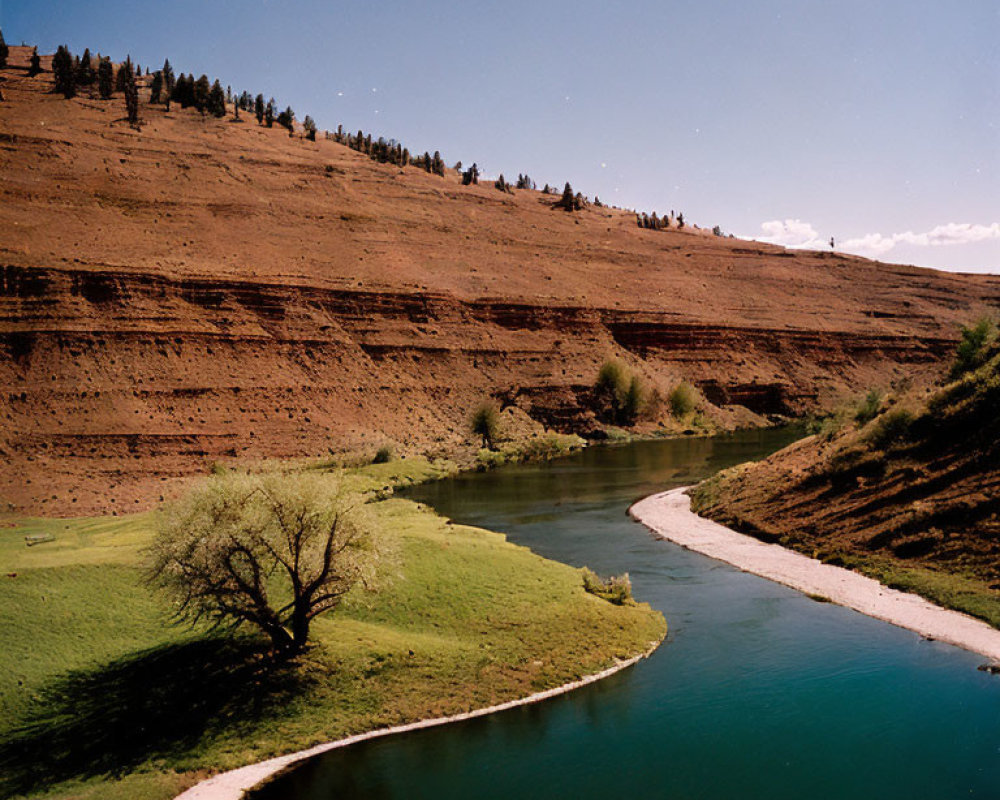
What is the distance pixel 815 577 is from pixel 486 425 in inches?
1597

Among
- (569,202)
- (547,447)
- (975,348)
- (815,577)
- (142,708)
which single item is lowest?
(142,708)

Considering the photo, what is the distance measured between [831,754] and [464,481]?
1541 inches

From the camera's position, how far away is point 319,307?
7175 cm

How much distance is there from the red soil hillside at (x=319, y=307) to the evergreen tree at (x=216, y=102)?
3122 mm

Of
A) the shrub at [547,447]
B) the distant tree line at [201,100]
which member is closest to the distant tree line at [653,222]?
the distant tree line at [201,100]

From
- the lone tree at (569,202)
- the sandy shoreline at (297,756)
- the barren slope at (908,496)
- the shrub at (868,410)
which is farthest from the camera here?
the lone tree at (569,202)

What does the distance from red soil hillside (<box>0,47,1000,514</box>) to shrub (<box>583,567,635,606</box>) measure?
31.3m

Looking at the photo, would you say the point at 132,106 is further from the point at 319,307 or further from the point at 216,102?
the point at 319,307

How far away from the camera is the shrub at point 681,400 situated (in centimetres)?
8100

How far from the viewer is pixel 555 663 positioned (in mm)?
21719

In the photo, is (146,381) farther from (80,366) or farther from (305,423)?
(305,423)

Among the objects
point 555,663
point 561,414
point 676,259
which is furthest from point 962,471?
point 676,259

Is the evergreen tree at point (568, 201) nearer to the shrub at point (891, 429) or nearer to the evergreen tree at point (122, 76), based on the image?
the evergreen tree at point (122, 76)

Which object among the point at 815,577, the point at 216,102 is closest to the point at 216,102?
the point at 216,102
